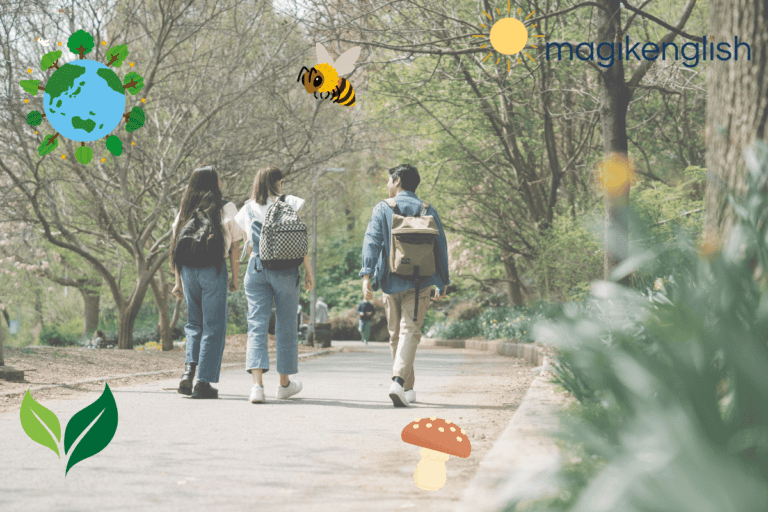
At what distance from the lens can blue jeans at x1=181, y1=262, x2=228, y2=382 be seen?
20.5 ft

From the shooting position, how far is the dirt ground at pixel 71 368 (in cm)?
633

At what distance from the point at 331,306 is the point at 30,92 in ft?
94.3

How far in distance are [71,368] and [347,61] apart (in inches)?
204

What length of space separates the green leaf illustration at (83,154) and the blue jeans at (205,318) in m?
7.20

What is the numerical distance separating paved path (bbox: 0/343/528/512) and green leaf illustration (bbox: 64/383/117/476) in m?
0.07

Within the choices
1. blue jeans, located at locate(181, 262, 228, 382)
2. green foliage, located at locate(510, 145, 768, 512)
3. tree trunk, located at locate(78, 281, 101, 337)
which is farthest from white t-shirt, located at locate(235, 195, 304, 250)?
tree trunk, located at locate(78, 281, 101, 337)

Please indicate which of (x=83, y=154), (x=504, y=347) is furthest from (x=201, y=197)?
(x=504, y=347)

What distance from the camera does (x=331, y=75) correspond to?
35.3 ft

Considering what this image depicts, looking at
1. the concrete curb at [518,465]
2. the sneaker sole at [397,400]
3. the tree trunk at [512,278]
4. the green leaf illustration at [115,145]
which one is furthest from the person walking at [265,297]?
the tree trunk at [512,278]

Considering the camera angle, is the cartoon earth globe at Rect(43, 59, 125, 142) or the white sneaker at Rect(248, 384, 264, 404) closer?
the white sneaker at Rect(248, 384, 264, 404)

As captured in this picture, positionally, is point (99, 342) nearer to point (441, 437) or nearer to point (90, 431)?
point (90, 431)

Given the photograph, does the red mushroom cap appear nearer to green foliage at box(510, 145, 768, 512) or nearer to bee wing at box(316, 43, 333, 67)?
green foliage at box(510, 145, 768, 512)

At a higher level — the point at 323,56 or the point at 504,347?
the point at 323,56

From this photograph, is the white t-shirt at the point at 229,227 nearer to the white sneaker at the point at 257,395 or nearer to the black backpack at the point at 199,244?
the black backpack at the point at 199,244
